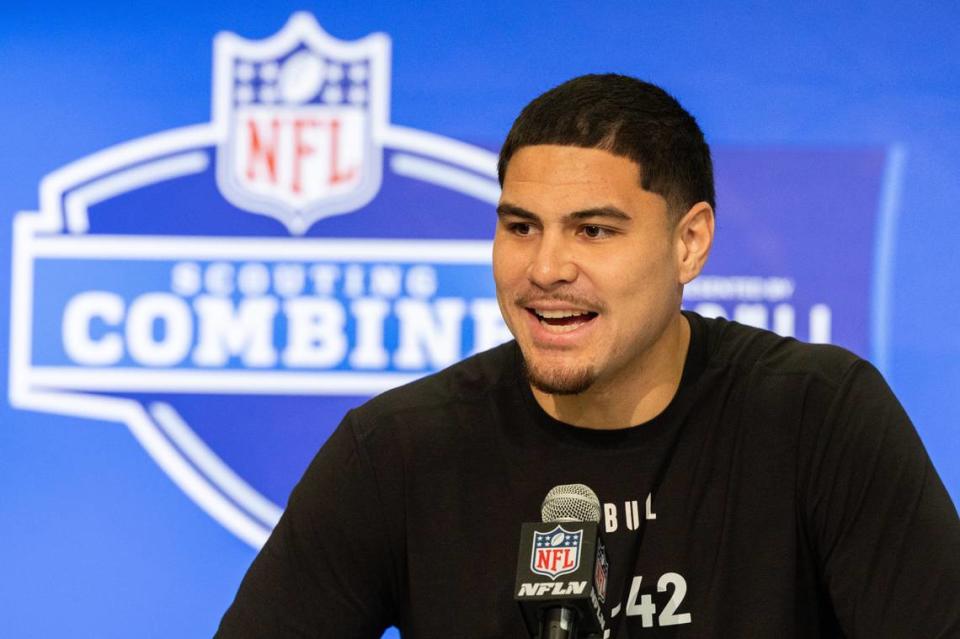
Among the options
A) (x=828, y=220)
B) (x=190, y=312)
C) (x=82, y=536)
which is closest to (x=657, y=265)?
(x=828, y=220)

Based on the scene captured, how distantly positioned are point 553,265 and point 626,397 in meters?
0.26

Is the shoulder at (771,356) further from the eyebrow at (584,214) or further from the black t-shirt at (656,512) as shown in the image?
the eyebrow at (584,214)

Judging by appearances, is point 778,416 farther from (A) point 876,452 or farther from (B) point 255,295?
(B) point 255,295

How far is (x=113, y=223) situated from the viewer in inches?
122

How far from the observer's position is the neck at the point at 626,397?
1991 millimetres

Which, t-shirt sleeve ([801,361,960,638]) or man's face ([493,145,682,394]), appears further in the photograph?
man's face ([493,145,682,394])

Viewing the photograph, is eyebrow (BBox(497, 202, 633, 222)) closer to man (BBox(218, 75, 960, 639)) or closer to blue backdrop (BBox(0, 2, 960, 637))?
man (BBox(218, 75, 960, 639))

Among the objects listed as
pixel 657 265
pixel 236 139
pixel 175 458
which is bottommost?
pixel 175 458

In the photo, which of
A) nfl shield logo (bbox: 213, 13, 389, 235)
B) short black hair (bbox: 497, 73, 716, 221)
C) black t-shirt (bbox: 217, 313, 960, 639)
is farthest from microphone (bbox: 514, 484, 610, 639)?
nfl shield logo (bbox: 213, 13, 389, 235)

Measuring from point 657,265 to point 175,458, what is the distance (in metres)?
1.56

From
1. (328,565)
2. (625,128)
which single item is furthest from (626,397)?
(328,565)

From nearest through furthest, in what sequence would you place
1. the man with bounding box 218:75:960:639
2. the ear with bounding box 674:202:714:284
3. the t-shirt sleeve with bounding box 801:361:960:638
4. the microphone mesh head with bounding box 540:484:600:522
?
1. the microphone mesh head with bounding box 540:484:600:522
2. the t-shirt sleeve with bounding box 801:361:960:638
3. the man with bounding box 218:75:960:639
4. the ear with bounding box 674:202:714:284

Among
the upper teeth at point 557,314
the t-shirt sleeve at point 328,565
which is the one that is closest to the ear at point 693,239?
the upper teeth at point 557,314

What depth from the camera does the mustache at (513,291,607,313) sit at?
1.89 metres
